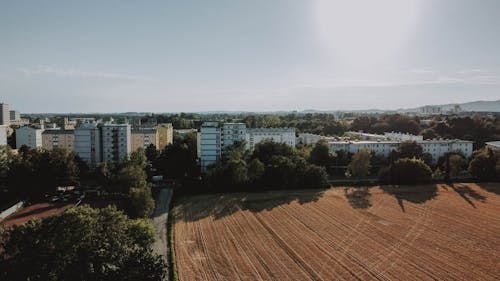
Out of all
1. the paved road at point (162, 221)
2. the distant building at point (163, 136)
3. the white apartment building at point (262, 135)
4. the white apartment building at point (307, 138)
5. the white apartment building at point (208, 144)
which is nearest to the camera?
the paved road at point (162, 221)

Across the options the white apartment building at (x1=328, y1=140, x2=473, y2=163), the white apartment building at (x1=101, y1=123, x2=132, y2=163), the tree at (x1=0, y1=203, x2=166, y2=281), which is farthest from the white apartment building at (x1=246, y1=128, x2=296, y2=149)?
the tree at (x1=0, y1=203, x2=166, y2=281)

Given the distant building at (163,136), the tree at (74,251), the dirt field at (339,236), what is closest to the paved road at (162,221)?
the dirt field at (339,236)

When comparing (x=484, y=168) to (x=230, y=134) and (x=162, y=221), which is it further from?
(x=162, y=221)

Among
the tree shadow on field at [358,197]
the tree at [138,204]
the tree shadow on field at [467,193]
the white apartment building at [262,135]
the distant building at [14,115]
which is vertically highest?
the distant building at [14,115]

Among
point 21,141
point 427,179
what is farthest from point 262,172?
point 21,141

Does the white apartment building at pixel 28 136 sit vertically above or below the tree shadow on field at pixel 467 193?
above

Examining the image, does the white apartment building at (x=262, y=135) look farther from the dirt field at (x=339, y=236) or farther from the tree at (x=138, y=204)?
the tree at (x=138, y=204)

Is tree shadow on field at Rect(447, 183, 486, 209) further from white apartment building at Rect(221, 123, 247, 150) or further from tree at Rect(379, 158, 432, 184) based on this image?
white apartment building at Rect(221, 123, 247, 150)
